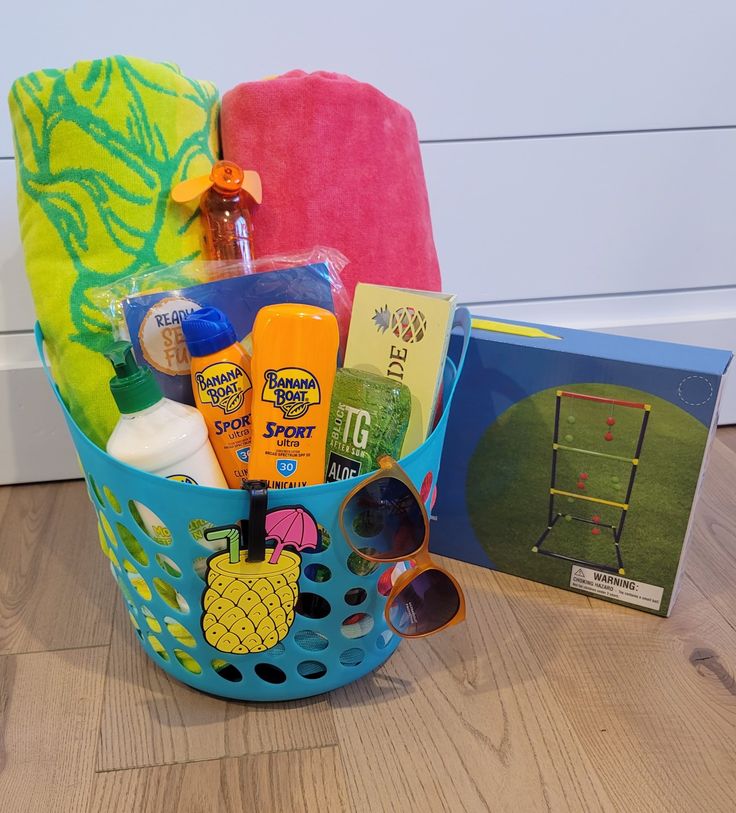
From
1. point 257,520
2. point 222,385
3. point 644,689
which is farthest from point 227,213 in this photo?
point 644,689

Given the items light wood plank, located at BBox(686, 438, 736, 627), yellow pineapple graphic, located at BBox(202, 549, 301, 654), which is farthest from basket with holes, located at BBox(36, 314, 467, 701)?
light wood plank, located at BBox(686, 438, 736, 627)

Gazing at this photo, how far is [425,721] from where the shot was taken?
20.3 inches

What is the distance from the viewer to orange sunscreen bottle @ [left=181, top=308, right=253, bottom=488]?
48 centimetres

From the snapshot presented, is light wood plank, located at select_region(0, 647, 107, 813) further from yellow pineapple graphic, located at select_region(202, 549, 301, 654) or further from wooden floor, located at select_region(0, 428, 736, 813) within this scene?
yellow pineapple graphic, located at select_region(202, 549, 301, 654)

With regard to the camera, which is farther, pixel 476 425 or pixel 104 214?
pixel 476 425

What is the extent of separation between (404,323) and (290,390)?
0.37 feet

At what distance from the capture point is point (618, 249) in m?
0.91

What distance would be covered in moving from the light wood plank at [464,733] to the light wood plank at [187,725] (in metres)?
0.03

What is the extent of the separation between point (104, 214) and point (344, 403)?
0.80ft

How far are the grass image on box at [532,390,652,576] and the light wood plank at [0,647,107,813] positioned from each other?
414 millimetres

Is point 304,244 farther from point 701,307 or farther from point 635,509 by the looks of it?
point 701,307

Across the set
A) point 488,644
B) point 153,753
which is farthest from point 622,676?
point 153,753

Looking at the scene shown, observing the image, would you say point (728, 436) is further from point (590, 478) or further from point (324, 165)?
point (324, 165)

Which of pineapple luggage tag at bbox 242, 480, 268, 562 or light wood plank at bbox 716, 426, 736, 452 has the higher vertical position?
pineapple luggage tag at bbox 242, 480, 268, 562
